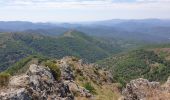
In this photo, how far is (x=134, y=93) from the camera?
146 ft

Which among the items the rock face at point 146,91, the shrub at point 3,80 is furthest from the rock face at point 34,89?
the rock face at point 146,91

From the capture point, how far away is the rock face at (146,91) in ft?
133

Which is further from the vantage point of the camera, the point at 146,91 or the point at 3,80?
the point at 146,91

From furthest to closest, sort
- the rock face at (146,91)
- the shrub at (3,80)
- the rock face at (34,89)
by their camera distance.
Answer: the rock face at (146,91)
the shrub at (3,80)
the rock face at (34,89)

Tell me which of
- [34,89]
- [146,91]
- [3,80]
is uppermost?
[3,80]

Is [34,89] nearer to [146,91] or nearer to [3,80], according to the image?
[3,80]

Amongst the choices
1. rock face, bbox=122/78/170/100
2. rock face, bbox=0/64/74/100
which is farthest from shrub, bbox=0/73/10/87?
rock face, bbox=122/78/170/100

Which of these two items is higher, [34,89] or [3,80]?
[3,80]

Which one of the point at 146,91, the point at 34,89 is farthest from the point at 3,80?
the point at 146,91

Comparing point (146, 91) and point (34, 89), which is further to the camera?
point (146, 91)

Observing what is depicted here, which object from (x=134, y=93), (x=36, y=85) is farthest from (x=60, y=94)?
(x=134, y=93)

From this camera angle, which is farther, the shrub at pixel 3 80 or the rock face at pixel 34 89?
the shrub at pixel 3 80

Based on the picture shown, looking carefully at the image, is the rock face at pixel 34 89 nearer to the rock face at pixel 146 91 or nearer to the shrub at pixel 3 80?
the shrub at pixel 3 80

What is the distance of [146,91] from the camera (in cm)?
4278
